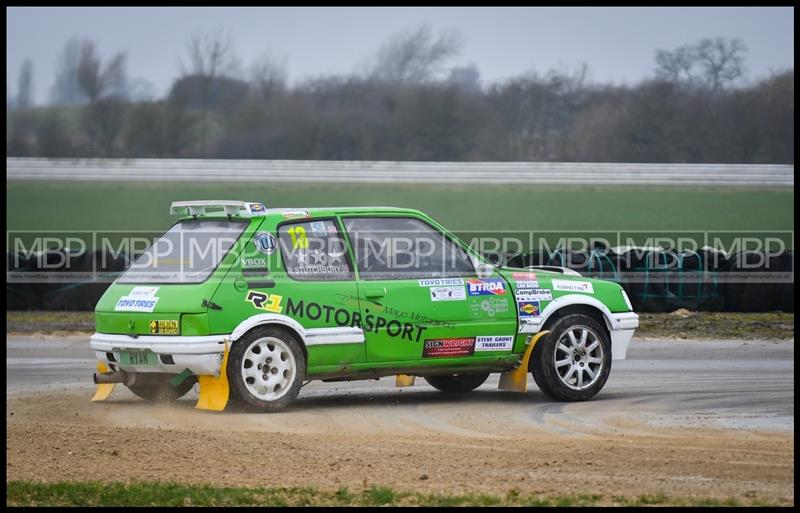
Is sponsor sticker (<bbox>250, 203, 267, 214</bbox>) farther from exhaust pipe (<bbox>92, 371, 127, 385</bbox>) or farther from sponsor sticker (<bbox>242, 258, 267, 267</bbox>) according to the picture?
exhaust pipe (<bbox>92, 371, 127, 385</bbox>)

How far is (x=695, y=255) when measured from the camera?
18.9m

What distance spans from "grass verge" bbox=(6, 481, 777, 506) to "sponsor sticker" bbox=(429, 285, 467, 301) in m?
3.56

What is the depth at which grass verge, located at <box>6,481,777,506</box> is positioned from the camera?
243 inches

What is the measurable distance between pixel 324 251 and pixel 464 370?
151cm

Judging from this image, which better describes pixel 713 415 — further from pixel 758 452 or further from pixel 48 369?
pixel 48 369

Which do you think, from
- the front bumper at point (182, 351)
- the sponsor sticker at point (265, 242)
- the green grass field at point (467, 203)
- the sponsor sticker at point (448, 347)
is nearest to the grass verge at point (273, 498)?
the front bumper at point (182, 351)

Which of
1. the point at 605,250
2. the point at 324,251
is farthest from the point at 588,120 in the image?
the point at 324,251

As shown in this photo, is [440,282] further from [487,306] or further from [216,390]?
[216,390]

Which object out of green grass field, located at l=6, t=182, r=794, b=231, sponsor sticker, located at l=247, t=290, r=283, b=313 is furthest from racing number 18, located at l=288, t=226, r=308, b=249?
green grass field, located at l=6, t=182, r=794, b=231

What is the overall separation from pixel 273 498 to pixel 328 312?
3.40 m

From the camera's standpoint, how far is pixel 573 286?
34.5 feet

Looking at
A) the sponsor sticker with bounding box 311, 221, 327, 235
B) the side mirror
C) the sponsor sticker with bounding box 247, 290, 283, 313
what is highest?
the sponsor sticker with bounding box 311, 221, 327, 235

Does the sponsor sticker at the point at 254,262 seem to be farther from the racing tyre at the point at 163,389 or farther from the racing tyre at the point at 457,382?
the racing tyre at the point at 457,382

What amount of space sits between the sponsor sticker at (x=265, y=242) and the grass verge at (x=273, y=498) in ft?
10.3
